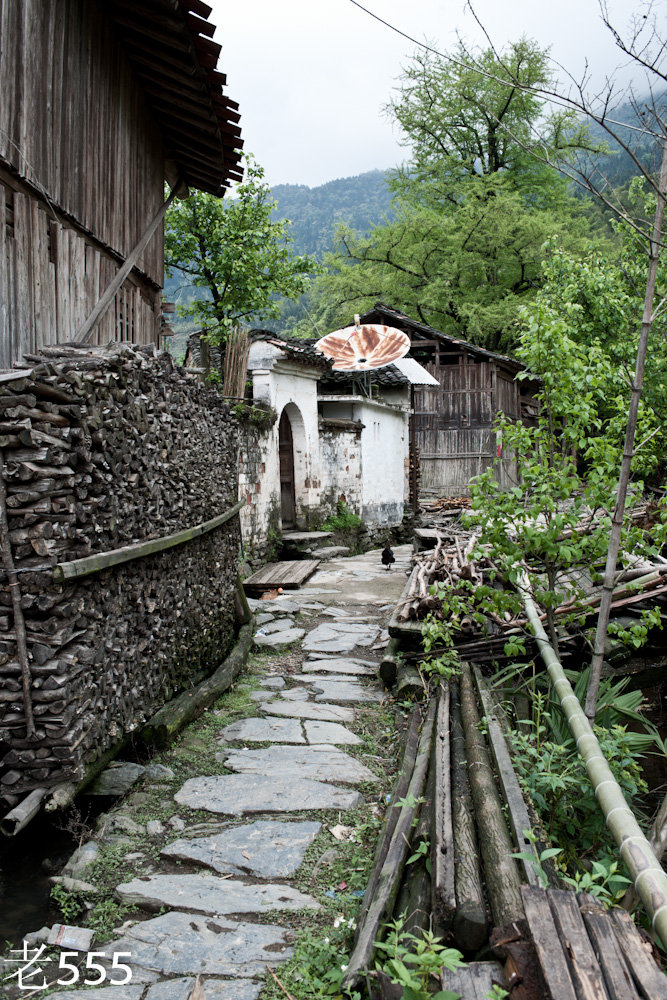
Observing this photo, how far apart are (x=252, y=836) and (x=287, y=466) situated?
1009cm

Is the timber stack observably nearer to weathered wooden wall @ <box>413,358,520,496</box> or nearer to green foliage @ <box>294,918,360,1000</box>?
green foliage @ <box>294,918,360,1000</box>

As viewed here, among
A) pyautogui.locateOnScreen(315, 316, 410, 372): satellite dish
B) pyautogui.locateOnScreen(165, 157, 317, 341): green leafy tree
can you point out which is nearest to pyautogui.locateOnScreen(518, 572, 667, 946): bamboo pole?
pyautogui.locateOnScreen(315, 316, 410, 372): satellite dish

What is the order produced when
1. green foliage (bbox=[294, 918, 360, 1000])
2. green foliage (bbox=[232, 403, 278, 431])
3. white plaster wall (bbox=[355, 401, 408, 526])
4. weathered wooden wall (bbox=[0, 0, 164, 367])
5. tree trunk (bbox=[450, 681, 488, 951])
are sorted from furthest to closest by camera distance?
white plaster wall (bbox=[355, 401, 408, 526]), green foliage (bbox=[232, 403, 278, 431]), weathered wooden wall (bbox=[0, 0, 164, 367]), green foliage (bbox=[294, 918, 360, 1000]), tree trunk (bbox=[450, 681, 488, 951])

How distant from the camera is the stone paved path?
2594 mm

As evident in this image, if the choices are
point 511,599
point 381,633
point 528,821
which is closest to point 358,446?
point 381,633

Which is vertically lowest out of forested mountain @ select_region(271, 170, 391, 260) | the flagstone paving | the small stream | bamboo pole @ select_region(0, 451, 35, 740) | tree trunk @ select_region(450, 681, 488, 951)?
the flagstone paving

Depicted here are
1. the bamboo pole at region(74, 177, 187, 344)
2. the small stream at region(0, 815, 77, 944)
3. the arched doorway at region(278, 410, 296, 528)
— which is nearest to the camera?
the small stream at region(0, 815, 77, 944)

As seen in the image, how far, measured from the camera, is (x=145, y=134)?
276 inches

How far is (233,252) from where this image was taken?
15422 millimetres

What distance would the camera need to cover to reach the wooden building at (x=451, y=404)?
20.7m

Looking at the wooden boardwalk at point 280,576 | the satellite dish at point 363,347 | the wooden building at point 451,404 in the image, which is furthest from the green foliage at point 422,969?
the wooden building at point 451,404

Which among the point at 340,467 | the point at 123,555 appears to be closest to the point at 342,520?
the point at 340,467

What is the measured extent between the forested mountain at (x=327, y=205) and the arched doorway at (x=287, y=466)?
72882 millimetres

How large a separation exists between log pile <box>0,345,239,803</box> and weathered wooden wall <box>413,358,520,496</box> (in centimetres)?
1626
